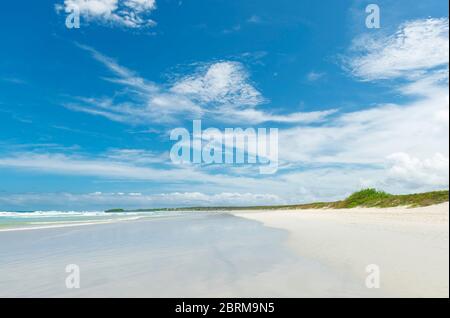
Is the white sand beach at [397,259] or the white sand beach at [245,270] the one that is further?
the white sand beach at [245,270]

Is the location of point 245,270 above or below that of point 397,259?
below

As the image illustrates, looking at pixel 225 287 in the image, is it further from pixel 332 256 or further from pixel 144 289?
pixel 332 256

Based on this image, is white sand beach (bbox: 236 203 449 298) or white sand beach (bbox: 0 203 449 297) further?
white sand beach (bbox: 0 203 449 297)

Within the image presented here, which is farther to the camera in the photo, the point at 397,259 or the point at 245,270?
the point at 397,259

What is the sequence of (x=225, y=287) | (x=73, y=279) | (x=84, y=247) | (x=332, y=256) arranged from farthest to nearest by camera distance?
1. (x=84, y=247)
2. (x=332, y=256)
3. (x=73, y=279)
4. (x=225, y=287)
